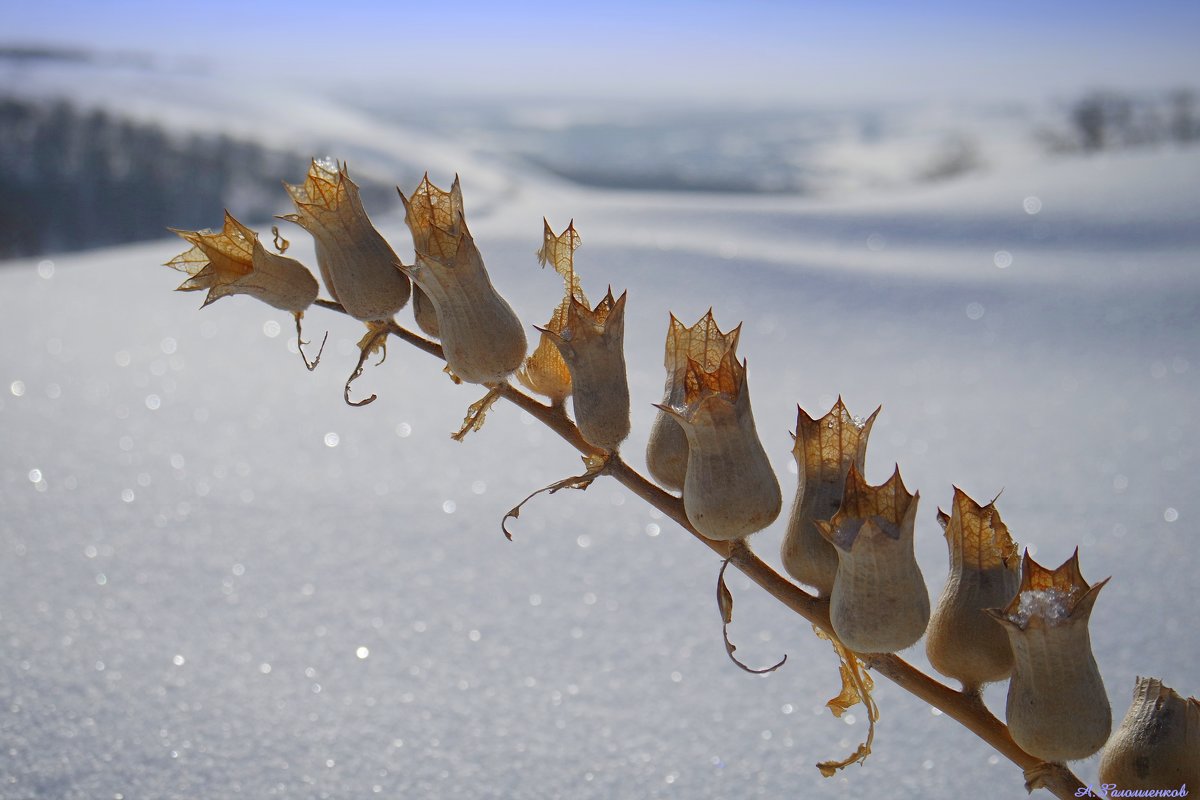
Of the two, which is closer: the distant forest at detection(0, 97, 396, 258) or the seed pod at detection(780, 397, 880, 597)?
the seed pod at detection(780, 397, 880, 597)

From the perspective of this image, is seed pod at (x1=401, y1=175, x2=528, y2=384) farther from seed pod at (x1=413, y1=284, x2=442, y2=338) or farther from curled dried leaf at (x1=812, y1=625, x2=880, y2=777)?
curled dried leaf at (x1=812, y1=625, x2=880, y2=777)

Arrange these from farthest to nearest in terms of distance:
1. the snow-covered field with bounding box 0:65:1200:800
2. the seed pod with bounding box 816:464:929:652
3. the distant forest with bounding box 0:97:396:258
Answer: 1. the distant forest with bounding box 0:97:396:258
2. the snow-covered field with bounding box 0:65:1200:800
3. the seed pod with bounding box 816:464:929:652

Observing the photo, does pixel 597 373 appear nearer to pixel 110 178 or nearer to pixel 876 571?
pixel 876 571

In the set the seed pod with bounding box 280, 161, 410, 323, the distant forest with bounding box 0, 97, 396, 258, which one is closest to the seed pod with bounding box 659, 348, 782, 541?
the seed pod with bounding box 280, 161, 410, 323

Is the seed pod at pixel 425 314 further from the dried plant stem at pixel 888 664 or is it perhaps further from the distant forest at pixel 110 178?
the distant forest at pixel 110 178

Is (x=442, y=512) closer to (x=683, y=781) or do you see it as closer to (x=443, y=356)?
(x=683, y=781)

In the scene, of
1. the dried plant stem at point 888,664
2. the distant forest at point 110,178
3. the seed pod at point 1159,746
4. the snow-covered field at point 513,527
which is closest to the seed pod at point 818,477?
the dried plant stem at point 888,664
